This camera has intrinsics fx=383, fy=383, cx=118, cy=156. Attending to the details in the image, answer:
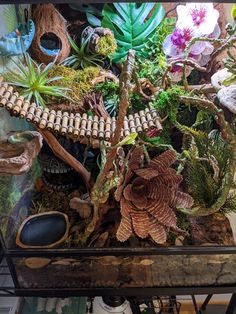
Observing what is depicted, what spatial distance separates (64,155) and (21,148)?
11 centimetres

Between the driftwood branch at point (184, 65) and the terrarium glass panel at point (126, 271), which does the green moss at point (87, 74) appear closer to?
the driftwood branch at point (184, 65)

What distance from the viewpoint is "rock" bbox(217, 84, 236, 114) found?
65cm

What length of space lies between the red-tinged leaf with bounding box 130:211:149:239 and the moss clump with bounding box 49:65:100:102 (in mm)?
295

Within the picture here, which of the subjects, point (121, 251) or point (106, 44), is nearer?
point (121, 251)

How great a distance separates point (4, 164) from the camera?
653 millimetres

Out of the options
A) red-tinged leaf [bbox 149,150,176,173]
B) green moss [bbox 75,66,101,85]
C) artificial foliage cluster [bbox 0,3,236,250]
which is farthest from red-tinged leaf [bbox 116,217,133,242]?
green moss [bbox 75,66,101,85]

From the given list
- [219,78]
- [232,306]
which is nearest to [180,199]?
[219,78]

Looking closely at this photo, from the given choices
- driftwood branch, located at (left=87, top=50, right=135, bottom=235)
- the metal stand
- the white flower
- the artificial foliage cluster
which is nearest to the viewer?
driftwood branch, located at (left=87, top=50, right=135, bottom=235)

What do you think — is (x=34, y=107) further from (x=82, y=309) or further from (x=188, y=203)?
(x=82, y=309)

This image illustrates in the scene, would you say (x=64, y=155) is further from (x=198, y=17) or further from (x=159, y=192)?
(x=198, y=17)

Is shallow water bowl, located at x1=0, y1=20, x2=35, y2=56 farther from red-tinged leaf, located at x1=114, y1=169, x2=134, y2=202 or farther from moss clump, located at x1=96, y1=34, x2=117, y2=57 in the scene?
red-tinged leaf, located at x1=114, y1=169, x2=134, y2=202

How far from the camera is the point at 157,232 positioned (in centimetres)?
75

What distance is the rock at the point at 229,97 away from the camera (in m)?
0.65

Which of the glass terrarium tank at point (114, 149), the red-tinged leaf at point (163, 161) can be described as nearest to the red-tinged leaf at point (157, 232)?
the glass terrarium tank at point (114, 149)
